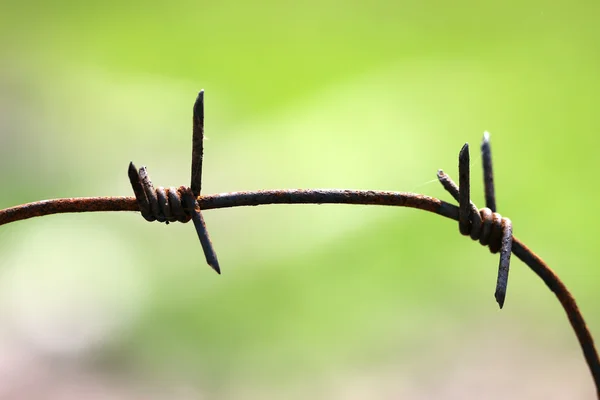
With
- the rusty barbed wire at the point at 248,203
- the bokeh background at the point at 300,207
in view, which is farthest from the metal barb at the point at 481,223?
the bokeh background at the point at 300,207

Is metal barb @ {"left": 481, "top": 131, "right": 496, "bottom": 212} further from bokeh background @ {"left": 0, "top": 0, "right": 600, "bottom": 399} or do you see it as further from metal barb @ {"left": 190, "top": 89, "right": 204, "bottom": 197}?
bokeh background @ {"left": 0, "top": 0, "right": 600, "bottom": 399}

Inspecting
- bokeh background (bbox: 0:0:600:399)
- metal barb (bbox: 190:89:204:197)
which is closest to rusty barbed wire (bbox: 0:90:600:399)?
metal barb (bbox: 190:89:204:197)

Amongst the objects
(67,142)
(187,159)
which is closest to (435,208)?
(187,159)

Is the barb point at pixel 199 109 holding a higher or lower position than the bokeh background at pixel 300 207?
higher

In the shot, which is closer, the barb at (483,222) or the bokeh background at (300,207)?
the barb at (483,222)

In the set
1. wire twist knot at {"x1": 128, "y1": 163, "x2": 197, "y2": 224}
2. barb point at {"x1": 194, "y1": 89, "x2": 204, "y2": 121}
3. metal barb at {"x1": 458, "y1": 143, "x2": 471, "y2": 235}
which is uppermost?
barb point at {"x1": 194, "y1": 89, "x2": 204, "y2": 121}

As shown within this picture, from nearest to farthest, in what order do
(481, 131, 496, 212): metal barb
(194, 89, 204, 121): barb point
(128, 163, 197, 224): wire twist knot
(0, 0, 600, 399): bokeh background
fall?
1. (194, 89, 204, 121): barb point
2. (128, 163, 197, 224): wire twist knot
3. (481, 131, 496, 212): metal barb
4. (0, 0, 600, 399): bokeh background

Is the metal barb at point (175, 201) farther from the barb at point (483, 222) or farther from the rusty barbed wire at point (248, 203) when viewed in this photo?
the barb at point (483, 222)
